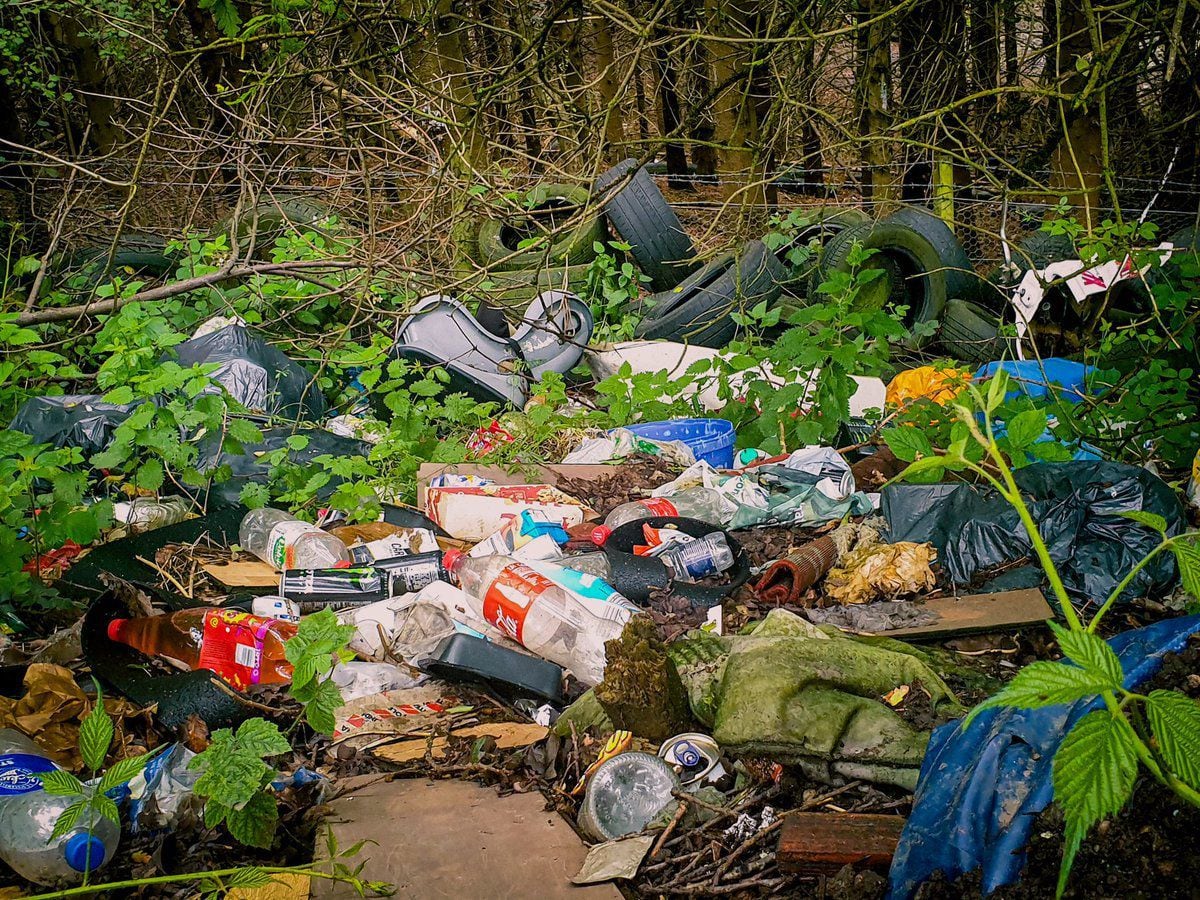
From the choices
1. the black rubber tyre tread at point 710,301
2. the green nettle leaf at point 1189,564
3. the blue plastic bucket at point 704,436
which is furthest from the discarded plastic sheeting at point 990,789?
the black rubber tyre tread at point 710,301

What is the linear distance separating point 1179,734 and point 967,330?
592 cm

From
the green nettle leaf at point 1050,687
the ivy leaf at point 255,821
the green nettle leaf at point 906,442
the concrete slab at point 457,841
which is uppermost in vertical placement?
the green nettle leaf at point 1050,687

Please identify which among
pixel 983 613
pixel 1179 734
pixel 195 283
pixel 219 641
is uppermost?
pixel 195 283

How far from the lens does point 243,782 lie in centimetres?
189

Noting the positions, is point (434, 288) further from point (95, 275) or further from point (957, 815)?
→ point (95, 275)

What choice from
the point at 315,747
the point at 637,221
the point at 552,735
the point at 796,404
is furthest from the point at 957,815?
the point at 637,221

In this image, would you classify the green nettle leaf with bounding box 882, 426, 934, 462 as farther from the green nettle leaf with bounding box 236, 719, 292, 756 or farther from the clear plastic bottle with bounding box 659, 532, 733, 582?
the green nettle leaf with bounding box 236, 719, 292, 756

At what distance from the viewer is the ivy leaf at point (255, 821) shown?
192 centimetres

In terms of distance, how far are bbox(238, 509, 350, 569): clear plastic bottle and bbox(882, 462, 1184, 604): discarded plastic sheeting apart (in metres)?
2.04

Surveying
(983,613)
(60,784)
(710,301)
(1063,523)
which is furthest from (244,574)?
(710,301)

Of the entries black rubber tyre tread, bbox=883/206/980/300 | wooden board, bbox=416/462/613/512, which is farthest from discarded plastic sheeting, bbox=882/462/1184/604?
black rubber tyre tread, bbox=883/206/980/300

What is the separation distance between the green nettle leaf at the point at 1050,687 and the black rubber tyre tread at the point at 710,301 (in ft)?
17.3

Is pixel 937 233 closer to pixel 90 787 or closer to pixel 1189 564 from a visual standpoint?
pixel 1189 564

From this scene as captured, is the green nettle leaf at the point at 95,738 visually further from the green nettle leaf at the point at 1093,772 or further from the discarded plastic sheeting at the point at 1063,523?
the discarded plastic sheeting at the point at 1063,523
